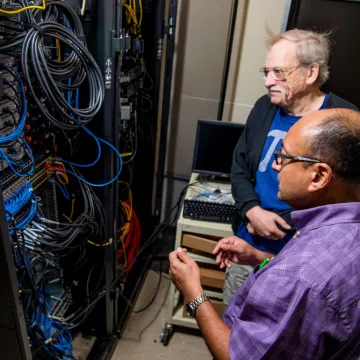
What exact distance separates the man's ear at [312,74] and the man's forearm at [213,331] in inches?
38.3

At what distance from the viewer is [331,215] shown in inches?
32.1

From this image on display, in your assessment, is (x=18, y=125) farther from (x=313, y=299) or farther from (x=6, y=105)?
(x=313, y=299)

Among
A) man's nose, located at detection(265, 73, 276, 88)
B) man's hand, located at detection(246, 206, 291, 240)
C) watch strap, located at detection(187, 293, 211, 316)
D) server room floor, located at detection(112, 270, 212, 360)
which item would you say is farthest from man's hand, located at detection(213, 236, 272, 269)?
server room floor, located at detection(112, 270, 212, 360)

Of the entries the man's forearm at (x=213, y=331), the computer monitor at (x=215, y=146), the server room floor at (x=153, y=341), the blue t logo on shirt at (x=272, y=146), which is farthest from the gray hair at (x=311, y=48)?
the server room floor at (x=153, y=341)

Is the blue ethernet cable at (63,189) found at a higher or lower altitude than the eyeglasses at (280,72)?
lower

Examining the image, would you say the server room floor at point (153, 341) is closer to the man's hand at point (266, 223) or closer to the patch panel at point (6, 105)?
the man's hand at point (266, 223)

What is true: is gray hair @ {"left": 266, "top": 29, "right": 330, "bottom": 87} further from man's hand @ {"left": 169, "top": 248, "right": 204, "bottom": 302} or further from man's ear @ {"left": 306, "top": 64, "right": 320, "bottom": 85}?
man's hand @ {"left": 169, "top": 248, "right": 204, "bottom": 302}

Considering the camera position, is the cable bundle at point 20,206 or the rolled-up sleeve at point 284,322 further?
the cable bundle at point 20,206

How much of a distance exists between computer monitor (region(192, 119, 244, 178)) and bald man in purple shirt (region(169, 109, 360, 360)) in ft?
3.93

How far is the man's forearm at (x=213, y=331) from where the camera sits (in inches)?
36.0

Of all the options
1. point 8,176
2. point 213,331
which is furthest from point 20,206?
point 213,331

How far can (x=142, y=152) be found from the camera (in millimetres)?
2367

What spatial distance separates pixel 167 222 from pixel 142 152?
0.76m

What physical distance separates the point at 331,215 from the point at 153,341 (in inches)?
67.9
